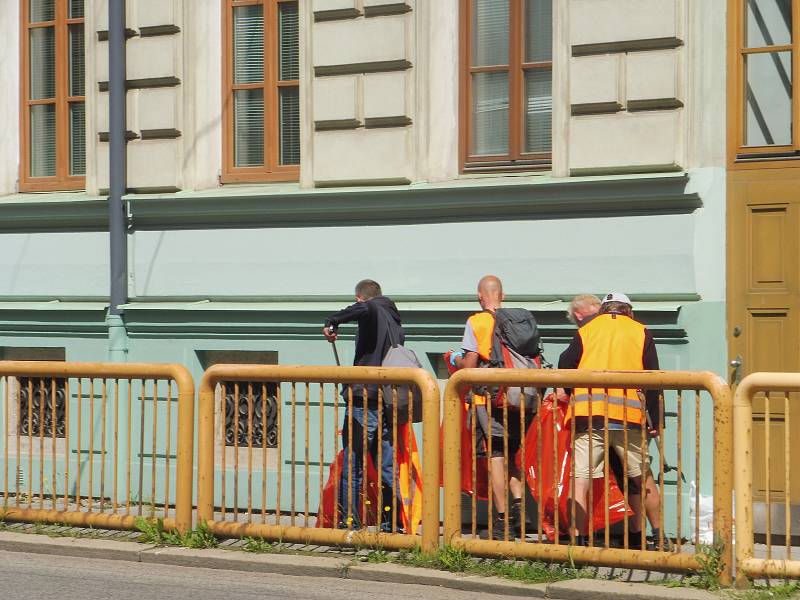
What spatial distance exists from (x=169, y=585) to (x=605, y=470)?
261 centimetres

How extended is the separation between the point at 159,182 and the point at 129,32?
1358 millimetres

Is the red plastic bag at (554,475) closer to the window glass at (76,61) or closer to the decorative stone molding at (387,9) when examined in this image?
the decorative stone molding at (387,9)

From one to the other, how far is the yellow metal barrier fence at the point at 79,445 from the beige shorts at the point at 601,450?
8.24 ft

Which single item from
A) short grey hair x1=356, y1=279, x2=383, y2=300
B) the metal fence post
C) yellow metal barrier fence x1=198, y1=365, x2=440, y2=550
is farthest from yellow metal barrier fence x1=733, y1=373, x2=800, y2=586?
the metal fence post

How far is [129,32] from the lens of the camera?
12.8 m

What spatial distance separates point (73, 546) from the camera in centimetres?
952

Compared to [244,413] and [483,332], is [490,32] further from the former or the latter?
[244,413]

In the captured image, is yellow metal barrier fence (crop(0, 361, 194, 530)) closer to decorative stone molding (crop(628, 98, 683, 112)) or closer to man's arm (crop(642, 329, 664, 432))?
man's arm (crop(642, 329, 664, 432))

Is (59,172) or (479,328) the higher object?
(59,172)

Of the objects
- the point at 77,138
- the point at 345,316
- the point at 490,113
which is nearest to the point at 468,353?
the point at 345,316

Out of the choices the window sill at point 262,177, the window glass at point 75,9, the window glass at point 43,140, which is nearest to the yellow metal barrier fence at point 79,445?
the window sill at point 262,177

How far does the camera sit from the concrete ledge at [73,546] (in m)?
9.34

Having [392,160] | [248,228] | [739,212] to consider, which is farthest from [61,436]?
[739,212]

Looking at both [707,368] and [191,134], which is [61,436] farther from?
[707,368]
